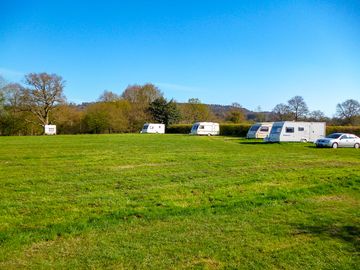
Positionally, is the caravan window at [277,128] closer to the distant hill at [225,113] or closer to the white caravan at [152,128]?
the white caravan at [152,128]

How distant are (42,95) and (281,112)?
46289mm

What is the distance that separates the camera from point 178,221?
237 inches

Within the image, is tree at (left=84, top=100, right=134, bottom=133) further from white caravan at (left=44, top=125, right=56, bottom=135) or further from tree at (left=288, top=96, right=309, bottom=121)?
tree at (left=288, top=96, right=309, bottom=121)

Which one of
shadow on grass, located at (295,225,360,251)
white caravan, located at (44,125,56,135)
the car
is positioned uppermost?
white caravan, located at (44,125,56,135)

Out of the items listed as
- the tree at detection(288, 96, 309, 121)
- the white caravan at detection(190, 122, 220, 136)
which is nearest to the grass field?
the white caravan at detection(190, 122, 220, 136)

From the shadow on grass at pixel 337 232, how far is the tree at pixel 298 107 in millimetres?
63510

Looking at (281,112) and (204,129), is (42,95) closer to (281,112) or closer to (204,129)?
(204,129)

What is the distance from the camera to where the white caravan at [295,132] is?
31.3 metres

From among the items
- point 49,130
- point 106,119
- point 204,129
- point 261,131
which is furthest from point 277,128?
point 106,119

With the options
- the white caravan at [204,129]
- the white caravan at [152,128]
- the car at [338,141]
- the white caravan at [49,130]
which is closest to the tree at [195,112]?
the white caravan at [152,128]

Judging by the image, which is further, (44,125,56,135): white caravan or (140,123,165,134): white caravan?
(140,123,165,134): white caravan

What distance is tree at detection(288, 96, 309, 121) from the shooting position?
66000 millimetres

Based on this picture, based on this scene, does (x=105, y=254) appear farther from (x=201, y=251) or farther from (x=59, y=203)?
(x=59, y=203)

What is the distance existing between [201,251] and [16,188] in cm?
607
